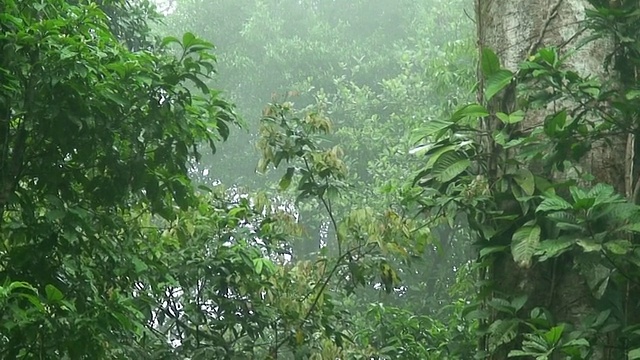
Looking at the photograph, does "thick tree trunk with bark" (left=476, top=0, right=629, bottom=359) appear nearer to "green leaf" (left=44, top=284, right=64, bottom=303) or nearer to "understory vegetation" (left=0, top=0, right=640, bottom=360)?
"understory vegetation" (left=0, top=0, right=640, bottom=360)

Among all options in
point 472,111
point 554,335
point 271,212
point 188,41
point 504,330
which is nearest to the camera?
point 554,335

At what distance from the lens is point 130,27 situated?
18.5ft

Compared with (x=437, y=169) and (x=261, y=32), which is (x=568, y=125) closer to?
(x=437, y=169)

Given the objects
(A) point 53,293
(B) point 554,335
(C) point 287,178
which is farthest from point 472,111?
(C) point 287,178

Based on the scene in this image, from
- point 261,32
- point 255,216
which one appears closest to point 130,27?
point 255,216

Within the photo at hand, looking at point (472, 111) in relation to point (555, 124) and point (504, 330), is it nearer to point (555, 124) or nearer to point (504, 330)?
point (555, 124)

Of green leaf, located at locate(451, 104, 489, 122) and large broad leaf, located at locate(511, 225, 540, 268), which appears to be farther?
green leaf, located at locate(451, 104, 489, 122)

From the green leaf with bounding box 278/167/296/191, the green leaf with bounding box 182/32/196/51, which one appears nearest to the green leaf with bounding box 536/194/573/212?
the green leaf with bounding box 182/32/196/51

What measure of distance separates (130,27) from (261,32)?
945 centimetres

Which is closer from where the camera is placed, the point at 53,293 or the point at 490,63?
the point at 490,63

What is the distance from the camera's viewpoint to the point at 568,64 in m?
2.36

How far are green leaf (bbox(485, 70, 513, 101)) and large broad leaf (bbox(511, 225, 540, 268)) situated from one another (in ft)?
1.04

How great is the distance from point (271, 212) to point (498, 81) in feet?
6.77

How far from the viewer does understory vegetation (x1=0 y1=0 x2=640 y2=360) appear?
203 centimetres
